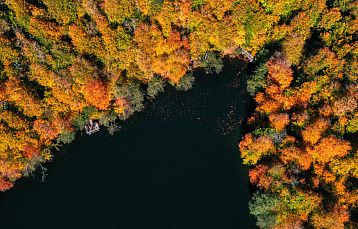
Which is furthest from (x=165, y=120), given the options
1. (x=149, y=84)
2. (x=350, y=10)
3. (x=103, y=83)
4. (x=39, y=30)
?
(x=350, y=10)

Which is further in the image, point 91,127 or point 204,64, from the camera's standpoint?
point 204,64

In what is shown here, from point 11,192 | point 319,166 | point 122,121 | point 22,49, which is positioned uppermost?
point 22,49

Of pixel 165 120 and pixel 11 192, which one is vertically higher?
pixel 165 120

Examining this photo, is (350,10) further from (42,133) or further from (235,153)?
(42,133)

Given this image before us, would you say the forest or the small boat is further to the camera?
the small boat

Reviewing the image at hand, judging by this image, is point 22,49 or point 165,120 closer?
point 22,49

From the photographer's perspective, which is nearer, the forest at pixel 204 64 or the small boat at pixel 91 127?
the forest at pixel 204 64

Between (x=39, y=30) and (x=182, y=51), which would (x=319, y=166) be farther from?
(x=39, y=30)

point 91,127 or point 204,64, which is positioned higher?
point 204,64
